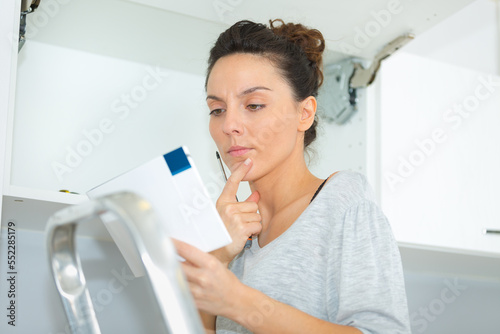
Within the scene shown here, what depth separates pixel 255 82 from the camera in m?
0.96

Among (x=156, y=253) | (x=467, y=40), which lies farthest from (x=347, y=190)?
(x=467, y=40)

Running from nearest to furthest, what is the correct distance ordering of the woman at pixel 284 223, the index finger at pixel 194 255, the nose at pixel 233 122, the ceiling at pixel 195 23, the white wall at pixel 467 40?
the index finger at pixel 194 255 < the woman at pixel 284 223 < the nose at pixel 233 122 < the ceiling at pixel 195 23 < the white wall at pixel 467 40

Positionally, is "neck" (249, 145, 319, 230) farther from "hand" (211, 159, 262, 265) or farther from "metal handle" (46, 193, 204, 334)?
"metal handle" (46, 193, 204, 334)

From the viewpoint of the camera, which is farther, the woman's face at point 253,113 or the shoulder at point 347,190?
the woman's face at point 253,113

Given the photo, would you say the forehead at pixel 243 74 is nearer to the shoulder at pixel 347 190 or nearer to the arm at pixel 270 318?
the shoulder at pixel 347 190

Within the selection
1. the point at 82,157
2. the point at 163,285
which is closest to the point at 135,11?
the point at 82,157

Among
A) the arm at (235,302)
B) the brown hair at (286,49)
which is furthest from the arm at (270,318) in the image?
the brown hair at (286,49)

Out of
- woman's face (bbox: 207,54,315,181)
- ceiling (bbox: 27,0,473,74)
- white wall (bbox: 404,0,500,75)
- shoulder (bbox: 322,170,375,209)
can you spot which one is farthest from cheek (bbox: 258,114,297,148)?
white wall (bbox: 404,0,500,75)

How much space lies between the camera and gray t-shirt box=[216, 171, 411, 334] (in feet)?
2.38

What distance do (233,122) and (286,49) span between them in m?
0.19

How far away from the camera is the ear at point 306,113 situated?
1.02 metres

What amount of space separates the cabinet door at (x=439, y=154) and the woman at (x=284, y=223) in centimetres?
36

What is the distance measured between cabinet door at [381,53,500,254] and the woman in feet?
1.17

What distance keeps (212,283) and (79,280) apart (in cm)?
14
